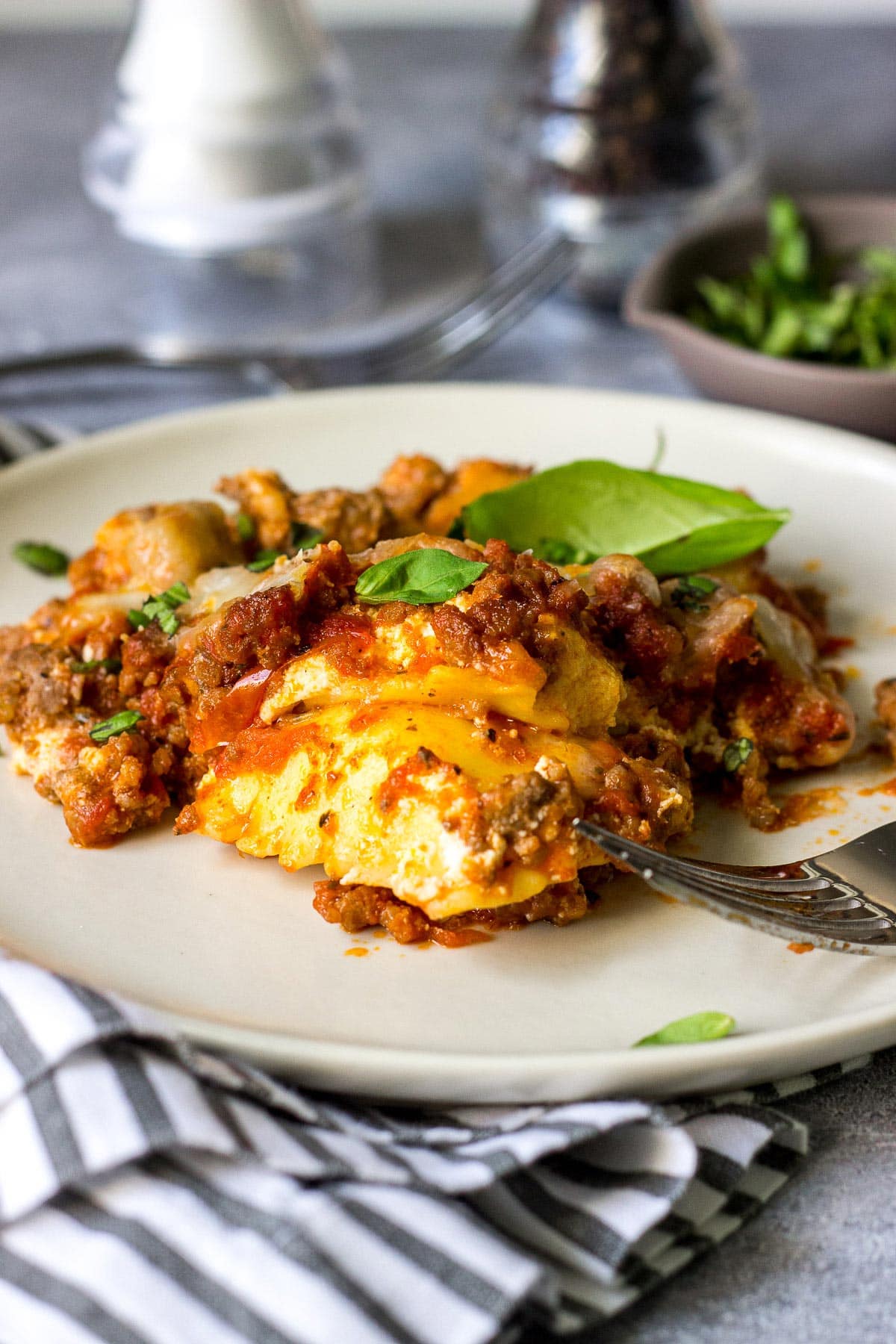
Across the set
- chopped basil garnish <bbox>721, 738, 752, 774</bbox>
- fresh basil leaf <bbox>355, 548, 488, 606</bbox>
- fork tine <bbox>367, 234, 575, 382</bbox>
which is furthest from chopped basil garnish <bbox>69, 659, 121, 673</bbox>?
fork tine <bbox>367, 234, 575, 382</bbox>

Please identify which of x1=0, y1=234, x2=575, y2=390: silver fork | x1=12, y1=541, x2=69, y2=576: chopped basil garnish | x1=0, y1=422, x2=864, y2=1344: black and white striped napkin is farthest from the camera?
x1=0, y1=234, x2=575, y2=390: silver fork

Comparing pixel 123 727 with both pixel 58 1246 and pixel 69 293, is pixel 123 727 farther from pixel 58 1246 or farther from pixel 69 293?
pixel 69 293

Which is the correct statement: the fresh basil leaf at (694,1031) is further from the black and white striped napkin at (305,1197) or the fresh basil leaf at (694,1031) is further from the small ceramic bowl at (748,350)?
the small ceramic bowl at (748,350)

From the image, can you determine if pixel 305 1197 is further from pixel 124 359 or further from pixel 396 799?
pixel 124 359

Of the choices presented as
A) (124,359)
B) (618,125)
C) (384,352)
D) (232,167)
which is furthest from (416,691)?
(618,125)

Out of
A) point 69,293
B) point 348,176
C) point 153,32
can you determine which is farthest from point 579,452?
point 69,293

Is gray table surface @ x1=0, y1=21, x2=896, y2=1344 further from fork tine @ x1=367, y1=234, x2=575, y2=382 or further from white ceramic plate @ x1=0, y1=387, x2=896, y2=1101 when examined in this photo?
fork tine @ x1=367, y1=234, x2=575, y2=382

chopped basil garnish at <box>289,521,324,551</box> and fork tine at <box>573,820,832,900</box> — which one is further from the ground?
chopped basil garnish at <box>289,521,324,551</box>
